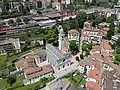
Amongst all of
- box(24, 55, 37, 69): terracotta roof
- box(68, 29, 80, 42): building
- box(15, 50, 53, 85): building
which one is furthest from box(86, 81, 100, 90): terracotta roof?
box(68, 29, 80, 42): building


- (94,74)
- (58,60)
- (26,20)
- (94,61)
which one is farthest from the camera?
(26,20)

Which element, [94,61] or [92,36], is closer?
[94,61]

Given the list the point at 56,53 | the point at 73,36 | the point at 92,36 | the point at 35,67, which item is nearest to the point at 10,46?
the point at 35,67

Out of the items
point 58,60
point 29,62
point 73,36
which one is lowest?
point 29,62

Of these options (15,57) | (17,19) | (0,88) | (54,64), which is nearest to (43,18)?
(17,19)

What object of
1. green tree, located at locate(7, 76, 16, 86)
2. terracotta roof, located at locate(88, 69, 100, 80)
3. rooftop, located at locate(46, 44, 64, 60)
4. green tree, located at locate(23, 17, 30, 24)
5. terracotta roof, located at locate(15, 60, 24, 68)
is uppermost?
green tree, located at locate(23, 17, 30, 24)

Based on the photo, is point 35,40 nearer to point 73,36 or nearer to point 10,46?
point 10,46

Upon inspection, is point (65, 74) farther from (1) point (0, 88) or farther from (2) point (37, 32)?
(2) point (37, 32)

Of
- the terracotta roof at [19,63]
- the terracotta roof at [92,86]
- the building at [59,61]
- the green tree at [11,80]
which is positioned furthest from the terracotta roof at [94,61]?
the green tree at [11,80]

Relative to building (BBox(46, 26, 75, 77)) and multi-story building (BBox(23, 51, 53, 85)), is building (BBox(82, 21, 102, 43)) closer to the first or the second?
building (BBox(46, 26, 75, 77))
